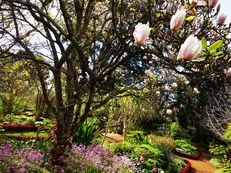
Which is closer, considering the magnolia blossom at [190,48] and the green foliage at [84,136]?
the magnolia blossom at [190,48]

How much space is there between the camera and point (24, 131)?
10445 mm

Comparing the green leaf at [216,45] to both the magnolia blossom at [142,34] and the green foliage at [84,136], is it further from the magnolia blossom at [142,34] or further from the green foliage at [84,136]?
the green foliage at [84,136]

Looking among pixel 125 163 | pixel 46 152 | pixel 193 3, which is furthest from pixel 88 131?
pixel 193 3

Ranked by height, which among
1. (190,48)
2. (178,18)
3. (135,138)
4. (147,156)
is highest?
(178,18)

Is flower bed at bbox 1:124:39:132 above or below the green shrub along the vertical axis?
above

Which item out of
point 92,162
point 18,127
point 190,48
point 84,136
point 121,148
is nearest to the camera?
point 190,48

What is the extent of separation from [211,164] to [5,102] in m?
9.57

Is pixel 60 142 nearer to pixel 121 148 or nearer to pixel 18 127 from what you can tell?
pixel 121 148

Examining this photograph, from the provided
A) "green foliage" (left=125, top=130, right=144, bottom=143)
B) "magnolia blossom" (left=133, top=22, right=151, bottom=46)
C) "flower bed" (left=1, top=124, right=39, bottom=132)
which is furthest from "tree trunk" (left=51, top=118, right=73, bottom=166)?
"green foliage" (left=125, top=130, right=144, bottom=143)

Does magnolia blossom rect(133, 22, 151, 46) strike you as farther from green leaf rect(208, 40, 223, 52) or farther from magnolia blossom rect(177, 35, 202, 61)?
green leaf rect(208, 40, 223, 52)

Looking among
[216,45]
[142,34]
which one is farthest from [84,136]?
[216,45]

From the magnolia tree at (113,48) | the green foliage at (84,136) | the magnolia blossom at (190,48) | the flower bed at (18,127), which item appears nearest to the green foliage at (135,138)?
the flower bed at (18,127)

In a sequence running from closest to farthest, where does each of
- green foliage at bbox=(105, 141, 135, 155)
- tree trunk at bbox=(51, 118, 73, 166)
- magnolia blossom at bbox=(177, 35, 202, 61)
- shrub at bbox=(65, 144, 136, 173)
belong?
magnolia blossom at bbox=(177, 35, 202, 61), tree trunk at bbox=(51, 118, 73, 166), shrub at bbox=(65, 144, 136, 173), green foliage at bbox=(105, 141, 135, 155)

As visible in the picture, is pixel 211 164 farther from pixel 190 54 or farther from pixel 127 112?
pixel 190 54
